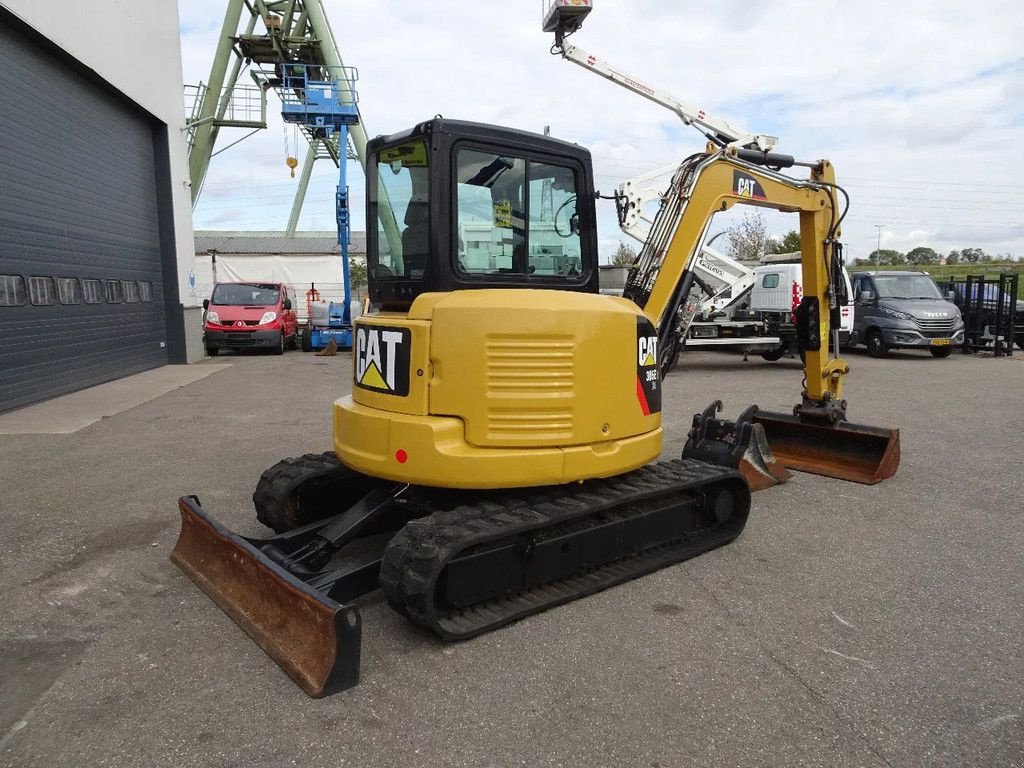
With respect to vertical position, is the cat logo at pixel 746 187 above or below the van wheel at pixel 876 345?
above

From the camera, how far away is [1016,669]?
339 centimetres

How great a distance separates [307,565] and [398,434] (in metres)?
0.89

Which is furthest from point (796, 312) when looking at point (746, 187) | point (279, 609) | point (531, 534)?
point (279, 609)

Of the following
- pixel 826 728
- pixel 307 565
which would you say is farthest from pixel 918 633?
pixel 307 565

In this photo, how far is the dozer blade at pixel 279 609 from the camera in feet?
10.3

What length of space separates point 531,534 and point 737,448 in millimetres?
2770

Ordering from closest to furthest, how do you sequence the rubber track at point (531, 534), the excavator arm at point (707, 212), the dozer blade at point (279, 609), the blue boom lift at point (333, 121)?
the dozer blade at point (279, 609) → the rubber track at point (531, 534) → the excavator arm at point (707, 212) → the blue boom lift at point (333, 121)

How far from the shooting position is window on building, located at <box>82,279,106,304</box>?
39.6 ft

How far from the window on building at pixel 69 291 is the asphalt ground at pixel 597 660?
6209mm

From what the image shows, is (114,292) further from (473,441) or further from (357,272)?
(357,272)

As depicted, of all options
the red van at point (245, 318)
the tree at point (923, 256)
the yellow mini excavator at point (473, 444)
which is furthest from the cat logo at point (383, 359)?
the tree at point (923, 256)

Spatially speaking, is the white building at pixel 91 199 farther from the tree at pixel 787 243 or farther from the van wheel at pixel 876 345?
the tree at pixel 787 243

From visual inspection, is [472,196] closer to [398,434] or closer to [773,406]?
[398,434]

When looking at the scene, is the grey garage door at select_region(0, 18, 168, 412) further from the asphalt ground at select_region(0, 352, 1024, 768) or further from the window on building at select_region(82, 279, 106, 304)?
the asphalt ground at select_region(0, 352, 1024, 768)
